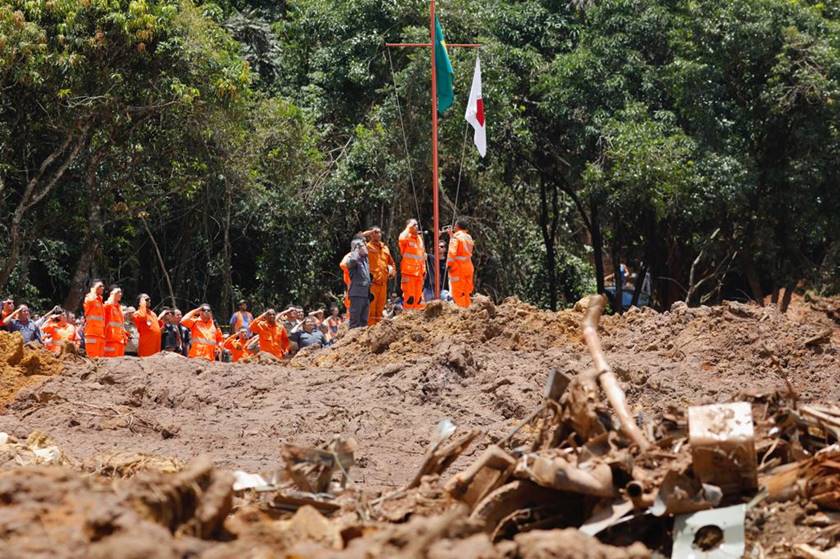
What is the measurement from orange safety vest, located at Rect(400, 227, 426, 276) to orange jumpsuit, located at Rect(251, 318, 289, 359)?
2443 millimetres

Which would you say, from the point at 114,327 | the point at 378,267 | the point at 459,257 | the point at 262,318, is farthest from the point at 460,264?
the point at 114,327

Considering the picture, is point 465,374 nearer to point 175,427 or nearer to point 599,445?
point 175,427

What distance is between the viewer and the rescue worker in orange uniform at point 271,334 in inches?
887

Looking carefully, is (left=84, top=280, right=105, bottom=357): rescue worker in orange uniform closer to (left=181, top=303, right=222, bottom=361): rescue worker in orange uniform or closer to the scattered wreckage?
(left=181, top=303, right=222, bottom=361): rescue worker in orange uniform

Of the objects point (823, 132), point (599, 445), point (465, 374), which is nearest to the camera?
point (599, 445)

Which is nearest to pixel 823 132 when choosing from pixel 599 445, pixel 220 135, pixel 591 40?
pixel 591 40

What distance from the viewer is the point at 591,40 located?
32750 mm

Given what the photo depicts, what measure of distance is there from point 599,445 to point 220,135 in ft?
75.1

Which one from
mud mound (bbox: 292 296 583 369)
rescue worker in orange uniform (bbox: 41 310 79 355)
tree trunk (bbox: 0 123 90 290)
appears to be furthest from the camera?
tree trunk (bbox: 0 123 90 290)

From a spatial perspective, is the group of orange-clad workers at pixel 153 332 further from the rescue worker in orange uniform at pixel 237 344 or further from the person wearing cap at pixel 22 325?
the person wearing cap at pixel 22 325

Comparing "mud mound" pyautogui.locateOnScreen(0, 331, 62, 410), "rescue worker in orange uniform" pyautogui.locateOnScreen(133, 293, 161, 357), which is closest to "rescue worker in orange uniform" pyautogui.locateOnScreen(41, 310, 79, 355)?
"rescue worker in orange uniform" pyautogui.locateOnScreen(133, 293, 161, 357)

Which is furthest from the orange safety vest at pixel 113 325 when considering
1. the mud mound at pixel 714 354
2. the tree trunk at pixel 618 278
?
the tree trunk at pixel 618 278

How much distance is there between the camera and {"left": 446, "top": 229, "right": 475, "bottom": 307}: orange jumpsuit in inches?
851

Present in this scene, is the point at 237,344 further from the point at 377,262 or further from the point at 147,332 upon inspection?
the point at 377,262
